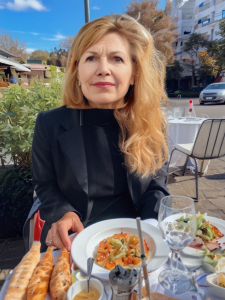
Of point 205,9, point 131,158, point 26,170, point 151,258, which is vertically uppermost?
point 205,9

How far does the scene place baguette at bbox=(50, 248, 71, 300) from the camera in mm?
812

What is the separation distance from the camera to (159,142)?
1.78 m

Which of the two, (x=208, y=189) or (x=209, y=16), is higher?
(x=209, y=16)

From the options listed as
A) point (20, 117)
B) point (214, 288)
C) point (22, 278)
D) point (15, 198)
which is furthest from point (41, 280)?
point (20, 117)

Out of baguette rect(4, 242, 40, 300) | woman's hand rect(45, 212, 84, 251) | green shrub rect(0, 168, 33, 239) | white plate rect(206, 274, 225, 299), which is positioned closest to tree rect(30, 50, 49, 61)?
green shrub rect(0, 168, 33, 239)

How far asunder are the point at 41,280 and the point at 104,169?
0.93m

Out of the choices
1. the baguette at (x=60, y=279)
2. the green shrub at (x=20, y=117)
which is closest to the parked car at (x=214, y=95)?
the green shrub at (x=20, y=117)

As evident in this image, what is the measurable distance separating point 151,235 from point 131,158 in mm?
616

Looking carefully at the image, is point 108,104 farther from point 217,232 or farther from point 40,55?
point 40,55

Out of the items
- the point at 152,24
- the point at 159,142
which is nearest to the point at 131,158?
the point at 159,142

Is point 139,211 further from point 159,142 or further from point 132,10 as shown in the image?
point 132,10

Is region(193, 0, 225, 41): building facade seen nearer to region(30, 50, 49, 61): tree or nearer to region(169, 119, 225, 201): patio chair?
region(30, 50, 49, 61): tree

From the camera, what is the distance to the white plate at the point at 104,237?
37.3 inches

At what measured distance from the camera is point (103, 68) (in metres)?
1.43
